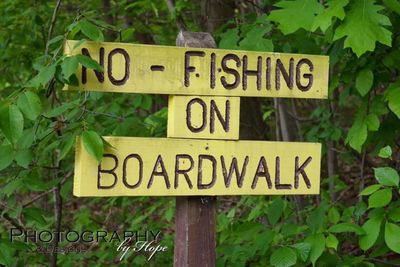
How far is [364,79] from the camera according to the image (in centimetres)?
273

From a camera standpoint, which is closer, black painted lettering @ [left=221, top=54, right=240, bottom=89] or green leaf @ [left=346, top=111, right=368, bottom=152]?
black painted lettering @ [left=221, top=54, right=240, bottom=89]

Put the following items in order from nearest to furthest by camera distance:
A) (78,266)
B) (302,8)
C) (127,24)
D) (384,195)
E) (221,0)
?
(384,195)
(302,8)
(78,266)
(221,0)
(127,24)

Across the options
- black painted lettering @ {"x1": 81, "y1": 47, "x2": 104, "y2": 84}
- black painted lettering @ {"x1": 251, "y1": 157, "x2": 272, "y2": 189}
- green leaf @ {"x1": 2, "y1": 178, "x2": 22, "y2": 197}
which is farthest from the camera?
green leaf @ {"x1": 2, "y1": 178, "x2": 22, "y2": 197}

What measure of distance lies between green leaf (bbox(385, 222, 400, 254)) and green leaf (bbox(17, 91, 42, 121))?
134cm

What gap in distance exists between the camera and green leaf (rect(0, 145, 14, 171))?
83.7 inches

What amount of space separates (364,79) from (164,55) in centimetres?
122

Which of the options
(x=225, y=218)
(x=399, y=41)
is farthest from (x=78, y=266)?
(x=399, y=41)

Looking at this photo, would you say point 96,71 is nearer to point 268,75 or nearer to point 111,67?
point 111,67

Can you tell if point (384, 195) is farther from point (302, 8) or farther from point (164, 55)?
point (164, 55)

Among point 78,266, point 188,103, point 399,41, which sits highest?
point 399,41

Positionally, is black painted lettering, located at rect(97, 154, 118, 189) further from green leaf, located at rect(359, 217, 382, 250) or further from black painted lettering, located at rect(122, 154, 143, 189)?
green leaf, located at rect(359, 217, 382, 250)

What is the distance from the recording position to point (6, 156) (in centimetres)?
215

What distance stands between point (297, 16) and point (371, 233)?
899 mm

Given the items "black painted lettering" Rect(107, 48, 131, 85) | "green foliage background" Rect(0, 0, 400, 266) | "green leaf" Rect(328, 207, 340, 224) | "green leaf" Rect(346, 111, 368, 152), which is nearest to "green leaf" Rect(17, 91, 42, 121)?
"green foliage background" Rect(0, 0, 400, 266)
